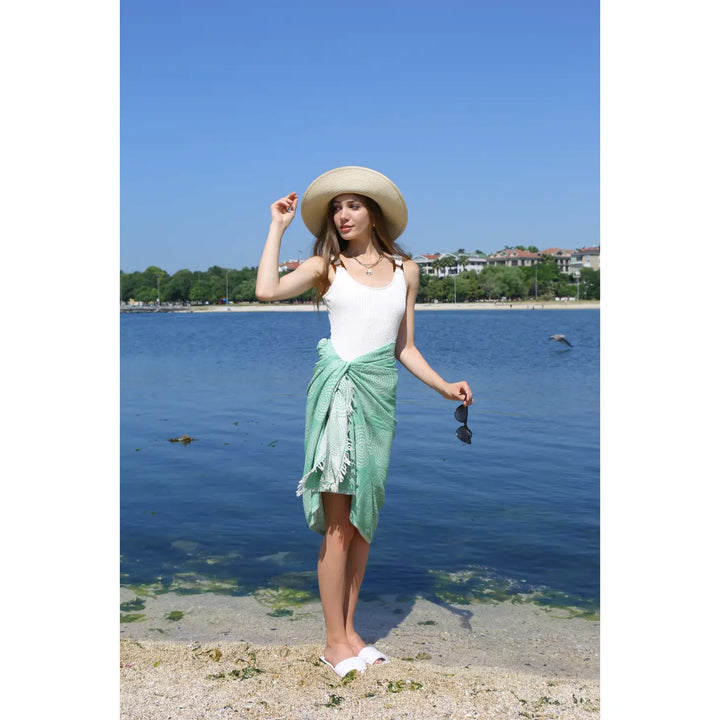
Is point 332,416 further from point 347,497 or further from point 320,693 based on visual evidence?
point 320,693

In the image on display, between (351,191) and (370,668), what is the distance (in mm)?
2043

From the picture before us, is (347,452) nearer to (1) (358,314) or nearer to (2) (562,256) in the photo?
(1) (358,314)

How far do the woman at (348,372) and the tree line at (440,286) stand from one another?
102562 millimetres

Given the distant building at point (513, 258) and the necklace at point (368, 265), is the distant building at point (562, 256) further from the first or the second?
the necklace at point (368, 265)

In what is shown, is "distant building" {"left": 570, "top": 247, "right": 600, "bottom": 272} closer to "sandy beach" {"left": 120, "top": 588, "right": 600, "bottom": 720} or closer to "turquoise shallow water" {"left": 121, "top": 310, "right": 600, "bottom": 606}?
"turquoise shallow water" {"left": 121, "top": 310, "right": 600, "bottom": 606}

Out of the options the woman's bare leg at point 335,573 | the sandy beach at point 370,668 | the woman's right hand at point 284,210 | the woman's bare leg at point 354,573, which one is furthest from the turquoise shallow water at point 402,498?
the woman's right hand at point 284,210

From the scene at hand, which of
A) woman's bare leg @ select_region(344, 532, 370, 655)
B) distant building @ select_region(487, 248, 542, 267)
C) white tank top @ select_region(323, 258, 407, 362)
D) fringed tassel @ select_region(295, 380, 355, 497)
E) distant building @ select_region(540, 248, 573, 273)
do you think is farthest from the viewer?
distant building @ select_region(540, 248, 573, 273)

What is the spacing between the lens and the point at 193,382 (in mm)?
17406

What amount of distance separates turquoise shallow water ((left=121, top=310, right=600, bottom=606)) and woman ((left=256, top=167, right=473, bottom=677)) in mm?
1513

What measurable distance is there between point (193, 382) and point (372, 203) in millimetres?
14305

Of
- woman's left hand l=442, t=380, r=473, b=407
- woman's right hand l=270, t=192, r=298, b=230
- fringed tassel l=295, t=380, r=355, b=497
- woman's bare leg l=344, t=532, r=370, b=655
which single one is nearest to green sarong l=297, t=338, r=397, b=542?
fringed tassel l=295, t=380, r=355, b=497

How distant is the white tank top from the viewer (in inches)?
137

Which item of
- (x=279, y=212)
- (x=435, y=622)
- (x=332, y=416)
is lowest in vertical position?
(x=435, y=622)
